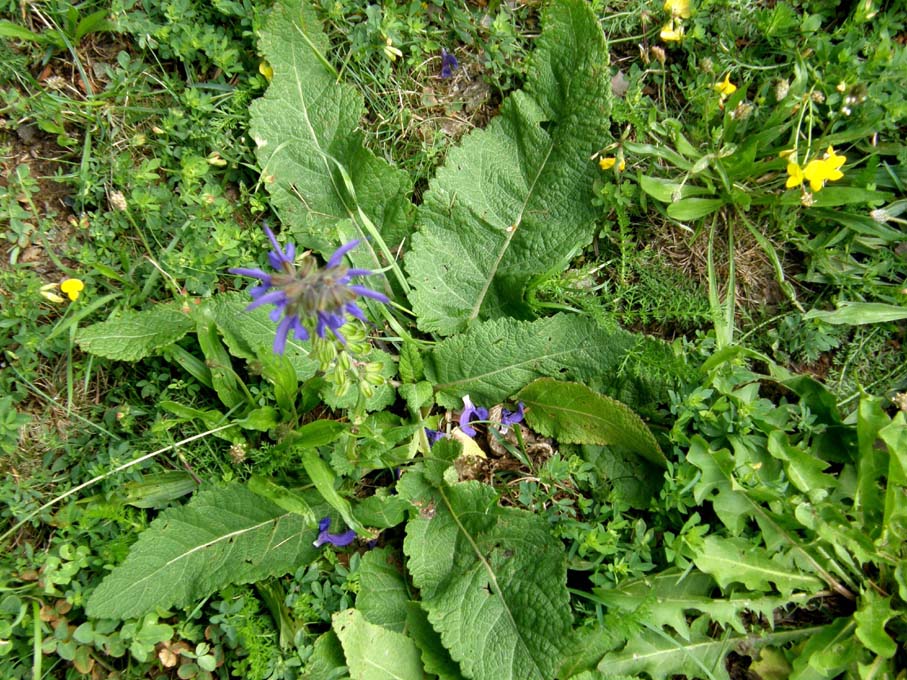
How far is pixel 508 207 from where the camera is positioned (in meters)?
3.36

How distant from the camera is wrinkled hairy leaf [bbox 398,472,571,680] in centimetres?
291

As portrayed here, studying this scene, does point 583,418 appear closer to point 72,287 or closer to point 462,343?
point 462,343

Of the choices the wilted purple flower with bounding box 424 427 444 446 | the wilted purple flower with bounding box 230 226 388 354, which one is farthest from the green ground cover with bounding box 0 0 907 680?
the wilted purple flower with bounding box 230 226 388 354

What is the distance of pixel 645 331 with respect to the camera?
11.6ft

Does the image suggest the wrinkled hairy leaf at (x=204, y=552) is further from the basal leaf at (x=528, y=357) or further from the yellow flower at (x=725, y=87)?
the yellow flower at (x=725, y=87)

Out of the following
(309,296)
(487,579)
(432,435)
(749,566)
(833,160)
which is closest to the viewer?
(309,296)

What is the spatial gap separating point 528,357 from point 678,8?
1.87 meters

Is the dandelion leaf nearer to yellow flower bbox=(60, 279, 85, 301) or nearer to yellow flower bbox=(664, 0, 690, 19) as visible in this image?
yellow flower bbox=(60, 279, 85, 301)

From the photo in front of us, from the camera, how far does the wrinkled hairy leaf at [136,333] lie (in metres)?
3.06

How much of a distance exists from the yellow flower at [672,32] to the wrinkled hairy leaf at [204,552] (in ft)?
9.15

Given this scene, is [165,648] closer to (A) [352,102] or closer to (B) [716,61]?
(A) [352,102]

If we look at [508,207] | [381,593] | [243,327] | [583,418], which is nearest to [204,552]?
[381,593]

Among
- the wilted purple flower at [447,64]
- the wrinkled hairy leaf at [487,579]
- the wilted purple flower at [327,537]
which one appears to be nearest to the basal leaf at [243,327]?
the wilted purple flower at [327,537]

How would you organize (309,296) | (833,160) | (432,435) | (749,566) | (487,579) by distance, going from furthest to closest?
(432,435) < (833,160) < (749,566) < (487,579) < (309,296)
